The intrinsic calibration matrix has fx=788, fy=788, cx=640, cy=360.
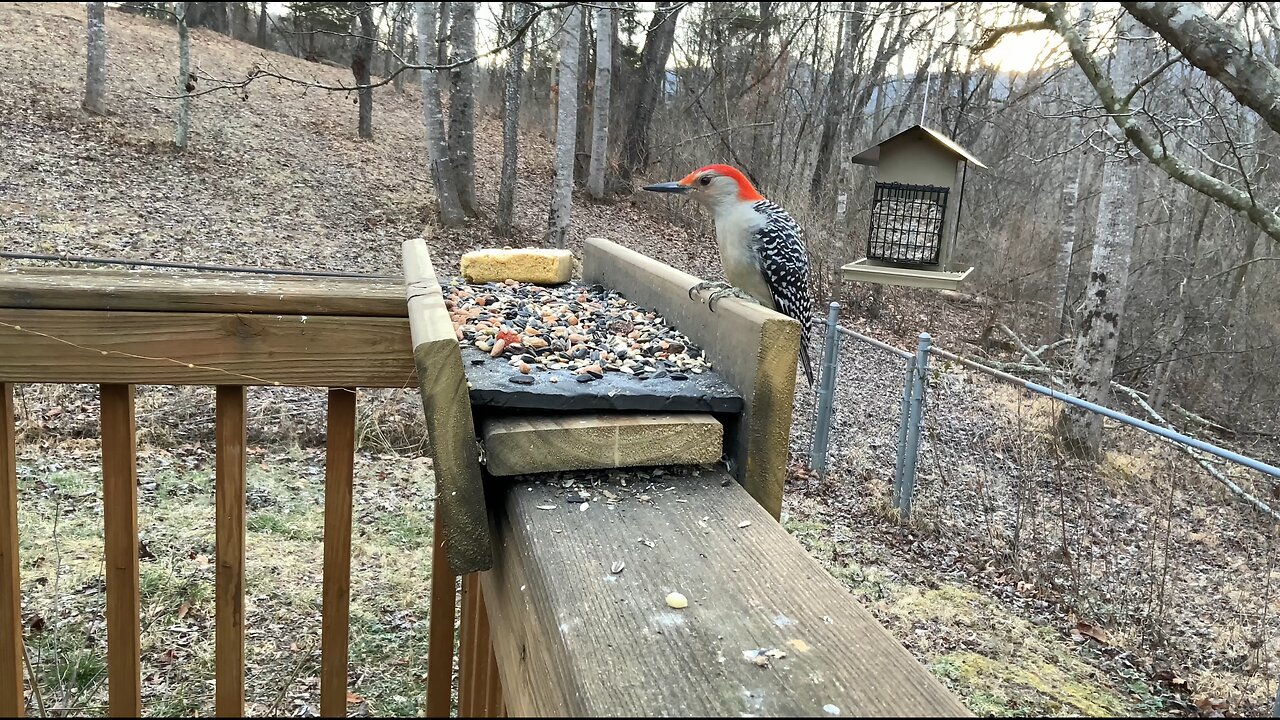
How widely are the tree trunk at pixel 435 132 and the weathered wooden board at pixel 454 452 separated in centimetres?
1083

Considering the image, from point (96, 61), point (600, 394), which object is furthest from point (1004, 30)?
point (96, 61)

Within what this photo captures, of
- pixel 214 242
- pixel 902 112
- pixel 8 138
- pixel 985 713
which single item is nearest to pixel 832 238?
pixel 902 112

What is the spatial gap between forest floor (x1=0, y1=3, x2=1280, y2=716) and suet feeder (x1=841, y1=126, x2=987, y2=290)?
1.20 m

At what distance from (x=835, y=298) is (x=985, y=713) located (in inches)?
367

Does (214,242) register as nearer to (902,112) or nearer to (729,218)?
(729,218)

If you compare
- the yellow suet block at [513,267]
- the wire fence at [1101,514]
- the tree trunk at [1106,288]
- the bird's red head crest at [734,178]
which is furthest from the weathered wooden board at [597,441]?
the tree trunk at [1106,288]

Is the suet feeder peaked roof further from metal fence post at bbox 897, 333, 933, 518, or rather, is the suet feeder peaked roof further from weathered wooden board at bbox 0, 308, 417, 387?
weathered wooden board at bbox 0, 308, 417, 387

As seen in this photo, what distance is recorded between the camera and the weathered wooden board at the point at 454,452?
109 cm

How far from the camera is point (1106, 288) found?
7.50 m

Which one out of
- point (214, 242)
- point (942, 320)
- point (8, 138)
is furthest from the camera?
point (942, 320)

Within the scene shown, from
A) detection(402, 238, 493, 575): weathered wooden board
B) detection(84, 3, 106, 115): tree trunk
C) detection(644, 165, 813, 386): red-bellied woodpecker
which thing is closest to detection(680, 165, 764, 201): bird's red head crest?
detection(644, 165, 813, 386): red-bellied woodpecker

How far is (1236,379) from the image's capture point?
9.21m

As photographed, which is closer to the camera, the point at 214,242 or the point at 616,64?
the point at 214,242

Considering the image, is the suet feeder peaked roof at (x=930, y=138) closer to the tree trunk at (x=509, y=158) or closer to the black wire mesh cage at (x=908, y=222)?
the black wire mesh cage at (x=908, y=222)
